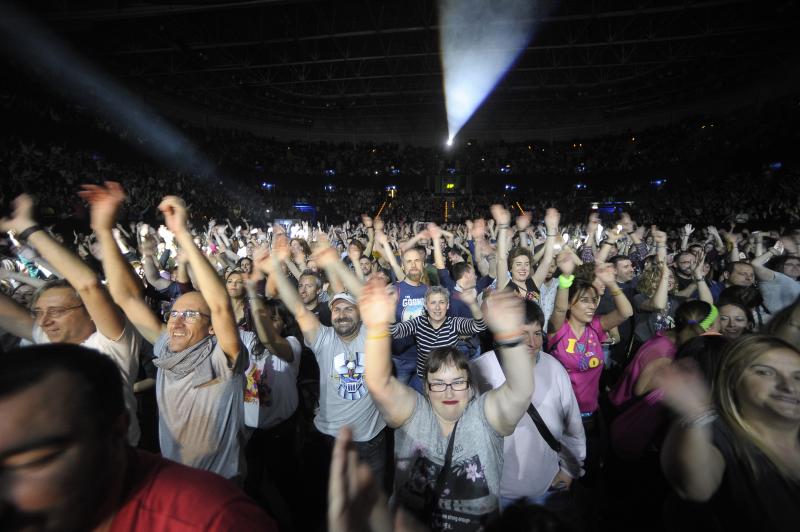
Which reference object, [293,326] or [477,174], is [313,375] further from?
[477,174]

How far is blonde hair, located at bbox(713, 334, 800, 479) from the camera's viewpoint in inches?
51.4

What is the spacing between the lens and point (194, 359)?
1.89 metres

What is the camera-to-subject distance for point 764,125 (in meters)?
15.1

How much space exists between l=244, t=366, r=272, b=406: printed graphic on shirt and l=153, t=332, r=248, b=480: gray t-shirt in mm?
546

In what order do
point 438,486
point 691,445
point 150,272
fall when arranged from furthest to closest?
point 150,272, point 438,486, point 691,445

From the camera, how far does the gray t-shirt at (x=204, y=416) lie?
1.89 metres

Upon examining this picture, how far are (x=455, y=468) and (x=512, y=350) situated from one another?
532mm

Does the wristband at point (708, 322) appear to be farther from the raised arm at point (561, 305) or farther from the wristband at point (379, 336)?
the wristband at point (379, 336)

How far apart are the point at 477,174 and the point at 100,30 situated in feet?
66.8

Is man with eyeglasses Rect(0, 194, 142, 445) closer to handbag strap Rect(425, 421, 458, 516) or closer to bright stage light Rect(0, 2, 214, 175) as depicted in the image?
handbag strap Rect(425, 421, 458, 516)

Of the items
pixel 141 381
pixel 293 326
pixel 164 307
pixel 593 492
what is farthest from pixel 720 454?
pixel 164 307

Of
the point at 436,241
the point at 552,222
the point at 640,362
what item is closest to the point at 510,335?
the point at 640,362

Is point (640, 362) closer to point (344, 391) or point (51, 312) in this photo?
point (344, 391)

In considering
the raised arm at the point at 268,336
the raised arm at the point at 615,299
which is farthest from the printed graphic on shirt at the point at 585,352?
the raised arm at the point at 268,336
